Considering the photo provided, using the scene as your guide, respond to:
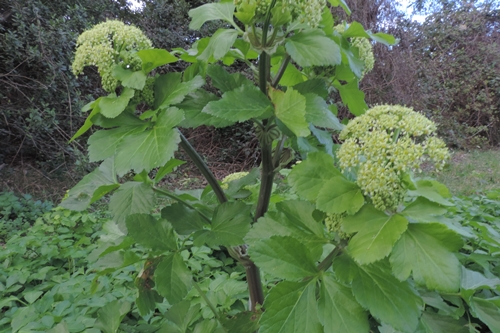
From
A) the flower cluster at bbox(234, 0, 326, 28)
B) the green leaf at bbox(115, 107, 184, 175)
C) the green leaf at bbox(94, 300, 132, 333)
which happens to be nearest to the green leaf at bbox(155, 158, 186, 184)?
the green leaf at bbox(115, 107, 184, 175)

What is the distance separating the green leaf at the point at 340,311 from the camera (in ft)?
2.10

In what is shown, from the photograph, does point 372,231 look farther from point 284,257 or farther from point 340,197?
point 284,257

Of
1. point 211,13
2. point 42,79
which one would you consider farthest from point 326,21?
point 42,79

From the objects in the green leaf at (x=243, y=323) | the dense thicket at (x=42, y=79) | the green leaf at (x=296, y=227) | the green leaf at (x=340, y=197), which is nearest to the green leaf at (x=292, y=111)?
the green leaf at (x=340, y=197)

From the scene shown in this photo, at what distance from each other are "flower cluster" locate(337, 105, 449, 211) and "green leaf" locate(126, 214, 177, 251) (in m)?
0.52

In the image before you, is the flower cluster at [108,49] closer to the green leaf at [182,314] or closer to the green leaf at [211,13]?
the green leaf at [211,13]

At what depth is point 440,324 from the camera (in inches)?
34.3

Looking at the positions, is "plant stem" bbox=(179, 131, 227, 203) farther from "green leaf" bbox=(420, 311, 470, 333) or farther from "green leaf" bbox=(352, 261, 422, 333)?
"green leaf" bbox=(420, 311, 470, 333)

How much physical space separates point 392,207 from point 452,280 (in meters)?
0.16

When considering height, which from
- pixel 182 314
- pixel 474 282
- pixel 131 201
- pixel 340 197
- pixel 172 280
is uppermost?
pixel 131 201

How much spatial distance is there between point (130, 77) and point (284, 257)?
53 cm

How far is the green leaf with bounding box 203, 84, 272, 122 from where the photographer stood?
671mm

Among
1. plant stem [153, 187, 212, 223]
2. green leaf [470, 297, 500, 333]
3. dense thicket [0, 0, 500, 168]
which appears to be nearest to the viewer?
plant stem [153, 187, 212, 223]

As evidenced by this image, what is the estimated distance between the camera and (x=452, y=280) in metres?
0.55
